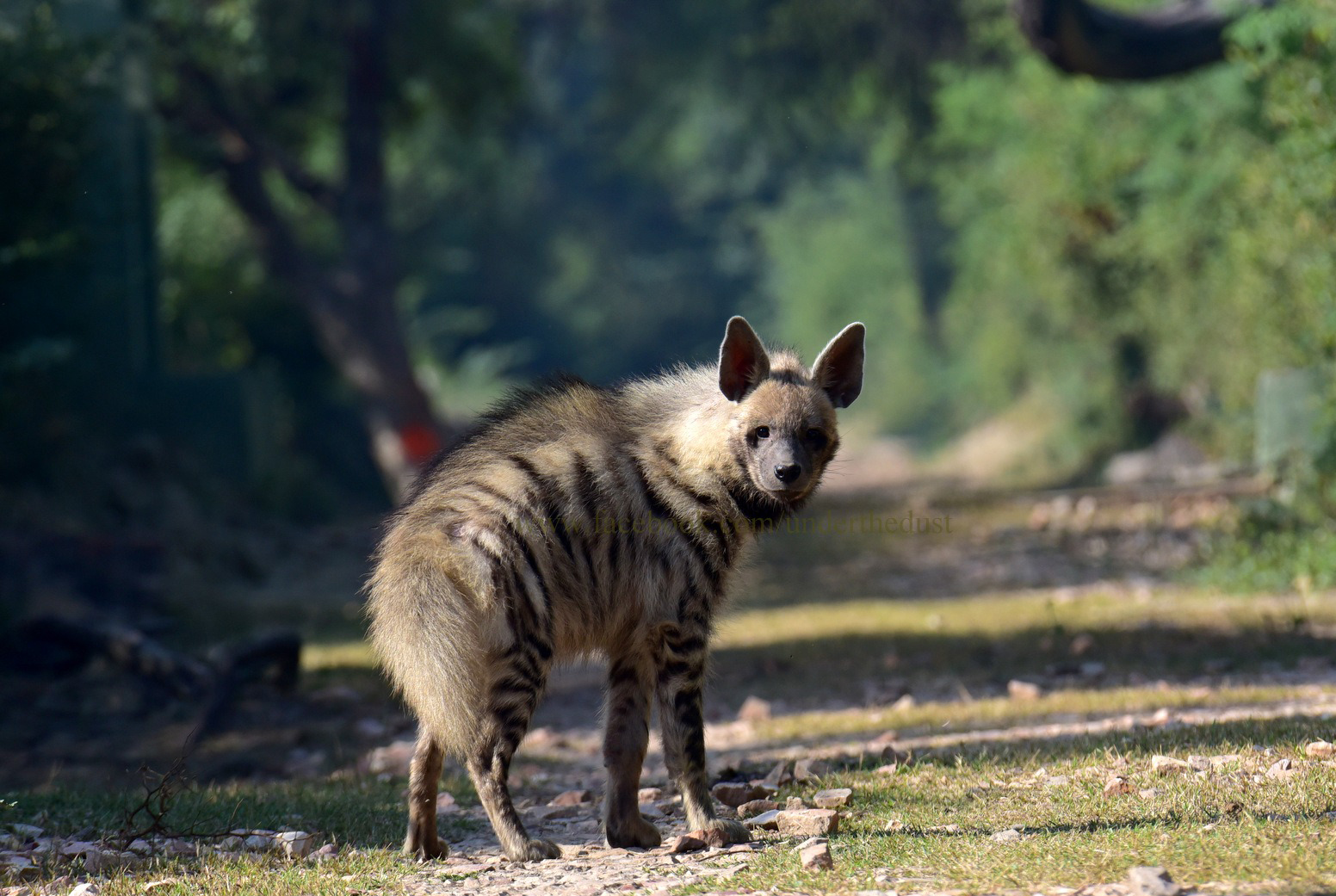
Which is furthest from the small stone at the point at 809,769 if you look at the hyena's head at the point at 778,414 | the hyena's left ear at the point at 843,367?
the hyena's left ear at the point at 843,367

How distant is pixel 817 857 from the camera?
4352 millimetres

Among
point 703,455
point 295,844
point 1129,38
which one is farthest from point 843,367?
point 1129,38

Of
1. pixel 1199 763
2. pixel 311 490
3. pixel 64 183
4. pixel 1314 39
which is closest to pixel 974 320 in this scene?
pixel 311 490

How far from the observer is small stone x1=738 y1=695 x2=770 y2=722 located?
7.66m

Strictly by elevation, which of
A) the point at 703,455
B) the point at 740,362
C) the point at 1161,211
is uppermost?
the point at 1161,211

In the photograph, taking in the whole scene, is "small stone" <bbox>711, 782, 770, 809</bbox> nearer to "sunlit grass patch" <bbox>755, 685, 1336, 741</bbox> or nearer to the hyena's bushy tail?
the hyena's bushy tail

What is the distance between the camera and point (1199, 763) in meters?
5.22

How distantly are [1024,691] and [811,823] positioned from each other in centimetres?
310

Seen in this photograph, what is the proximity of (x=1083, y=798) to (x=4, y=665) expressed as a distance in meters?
7.10

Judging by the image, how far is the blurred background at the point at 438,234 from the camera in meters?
10.8

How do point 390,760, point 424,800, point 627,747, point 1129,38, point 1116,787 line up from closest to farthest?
point 424,800, point 1116,787, point 627,747, point 390,760, point 1129,38

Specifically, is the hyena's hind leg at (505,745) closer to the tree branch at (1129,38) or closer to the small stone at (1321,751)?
the small stone at (1321,751)

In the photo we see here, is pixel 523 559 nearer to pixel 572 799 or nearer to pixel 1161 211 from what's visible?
pixel 572 799

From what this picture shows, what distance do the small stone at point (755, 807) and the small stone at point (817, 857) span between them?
0.84 meters
